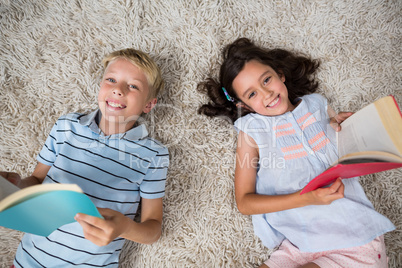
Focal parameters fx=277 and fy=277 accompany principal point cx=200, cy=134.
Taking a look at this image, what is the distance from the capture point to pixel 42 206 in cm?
62

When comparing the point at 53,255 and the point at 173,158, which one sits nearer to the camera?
the point at 53,255

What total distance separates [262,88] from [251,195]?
1.35ft

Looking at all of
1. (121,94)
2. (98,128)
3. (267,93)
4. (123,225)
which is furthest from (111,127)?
(267,93)

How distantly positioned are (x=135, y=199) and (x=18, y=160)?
1.72 feet

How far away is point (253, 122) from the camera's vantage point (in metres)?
1.13

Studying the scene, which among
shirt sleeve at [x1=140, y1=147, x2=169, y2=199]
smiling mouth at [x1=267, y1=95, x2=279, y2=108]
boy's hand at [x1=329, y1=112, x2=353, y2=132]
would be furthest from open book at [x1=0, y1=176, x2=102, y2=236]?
boy's hand at [x1=329, y1=112, x2=353, y2=132]

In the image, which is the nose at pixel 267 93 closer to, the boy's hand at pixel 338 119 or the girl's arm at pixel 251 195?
the girl's arm at pixel 251 195

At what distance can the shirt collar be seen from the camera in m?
1.03

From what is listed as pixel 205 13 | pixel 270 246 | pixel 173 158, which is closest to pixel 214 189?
pixel 173 158

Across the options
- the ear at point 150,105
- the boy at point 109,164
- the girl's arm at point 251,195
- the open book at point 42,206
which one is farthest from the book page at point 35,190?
the girl's arm at point 251,195

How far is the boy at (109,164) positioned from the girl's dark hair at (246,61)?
252mm

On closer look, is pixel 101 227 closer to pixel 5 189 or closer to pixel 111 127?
pixel 5 189

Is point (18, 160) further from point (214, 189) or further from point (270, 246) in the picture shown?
point (270, 246)

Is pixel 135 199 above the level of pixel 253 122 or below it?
below
